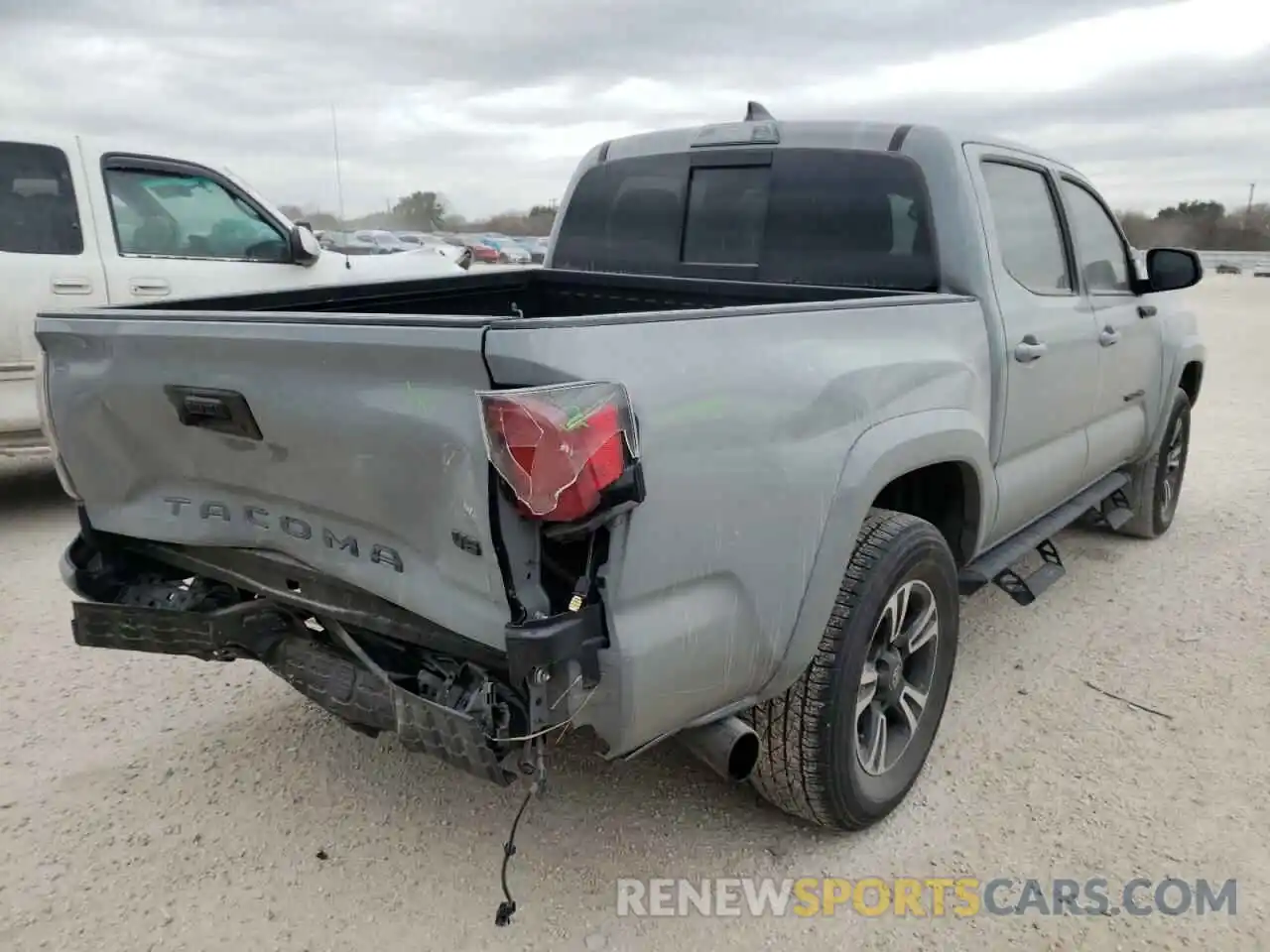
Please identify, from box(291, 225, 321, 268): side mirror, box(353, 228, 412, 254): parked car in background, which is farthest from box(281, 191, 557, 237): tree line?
box(291, 225, 321, 268): side mirror

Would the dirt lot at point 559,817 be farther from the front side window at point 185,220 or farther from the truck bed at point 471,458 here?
the front side window at point 185,220

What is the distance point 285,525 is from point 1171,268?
12.9 ft

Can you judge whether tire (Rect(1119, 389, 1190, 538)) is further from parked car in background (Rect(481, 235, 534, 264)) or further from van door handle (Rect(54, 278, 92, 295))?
parked car in background (Rect(481, 235, 534, 264))

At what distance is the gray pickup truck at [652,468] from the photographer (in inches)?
75.8

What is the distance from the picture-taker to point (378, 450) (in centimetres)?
212

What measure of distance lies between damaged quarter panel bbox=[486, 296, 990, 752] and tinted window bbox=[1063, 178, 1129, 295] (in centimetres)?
209

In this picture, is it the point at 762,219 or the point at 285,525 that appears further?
the point at 762,219

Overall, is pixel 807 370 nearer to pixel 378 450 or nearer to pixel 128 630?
pixel 378 450

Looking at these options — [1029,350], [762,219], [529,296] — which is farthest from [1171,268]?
[529,296]

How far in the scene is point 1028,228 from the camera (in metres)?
3.68

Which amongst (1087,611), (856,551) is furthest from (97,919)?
(1087,611)

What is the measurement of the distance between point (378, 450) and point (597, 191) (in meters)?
2.40

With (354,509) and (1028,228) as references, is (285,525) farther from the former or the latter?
(1028,228)

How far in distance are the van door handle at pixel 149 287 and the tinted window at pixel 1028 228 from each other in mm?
4770
